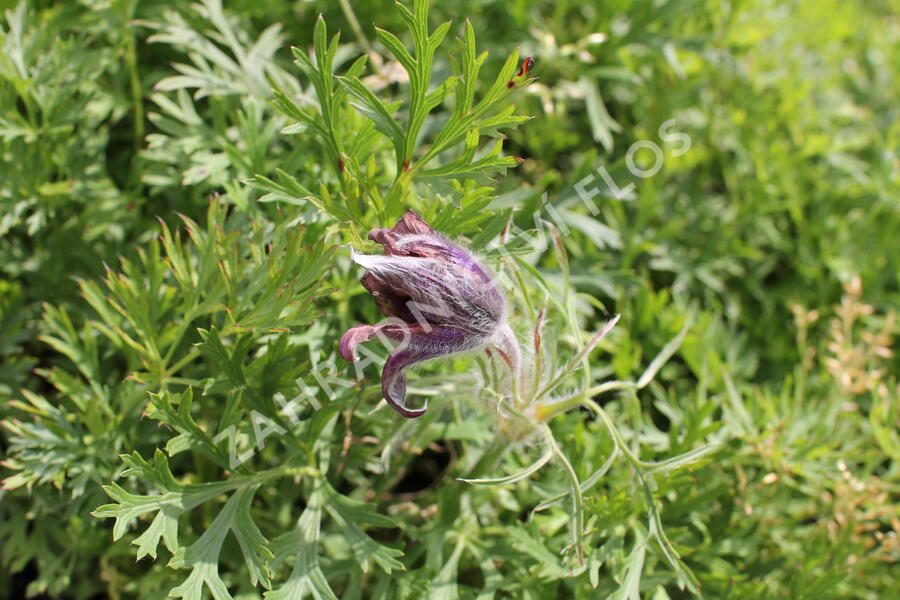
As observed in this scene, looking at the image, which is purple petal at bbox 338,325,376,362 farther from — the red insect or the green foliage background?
the red insect

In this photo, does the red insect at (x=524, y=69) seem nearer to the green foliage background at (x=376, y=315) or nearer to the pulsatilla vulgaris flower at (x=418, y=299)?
the green foliage background at (x=376, y=315)

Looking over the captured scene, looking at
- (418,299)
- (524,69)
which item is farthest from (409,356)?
(524,69)

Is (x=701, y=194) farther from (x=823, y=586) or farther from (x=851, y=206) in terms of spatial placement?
(x=823, y=586)

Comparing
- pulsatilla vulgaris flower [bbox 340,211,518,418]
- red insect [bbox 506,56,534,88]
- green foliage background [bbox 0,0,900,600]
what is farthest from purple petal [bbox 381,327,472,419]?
red insect [bbox 506,56,534,88]

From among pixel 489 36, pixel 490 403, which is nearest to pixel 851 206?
pixel 489 36

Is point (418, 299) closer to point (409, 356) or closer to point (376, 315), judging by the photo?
point (409, 356)

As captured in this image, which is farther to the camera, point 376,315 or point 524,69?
point 376,315
